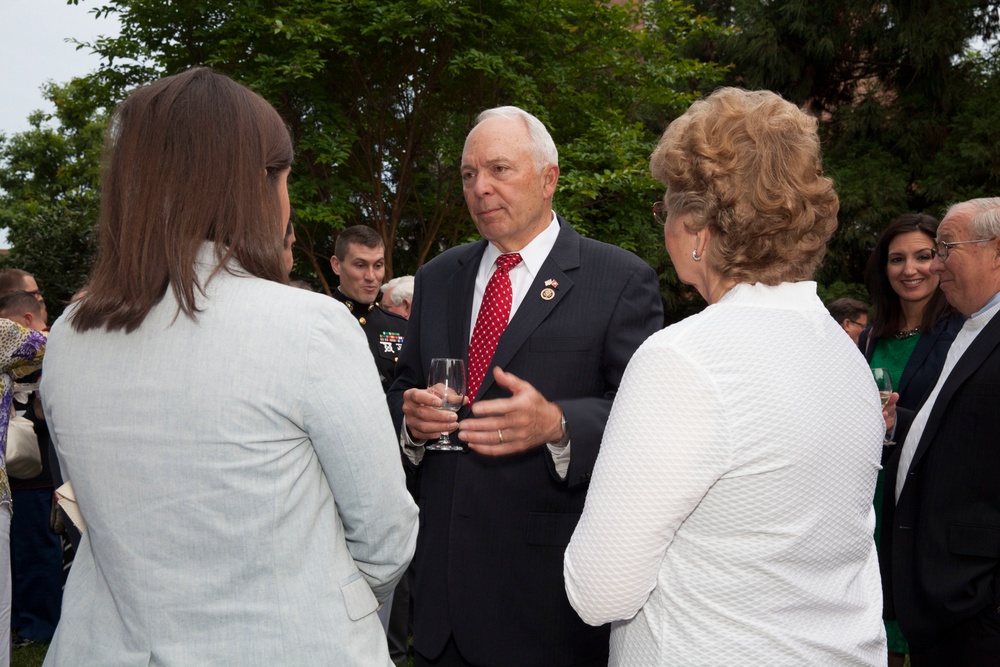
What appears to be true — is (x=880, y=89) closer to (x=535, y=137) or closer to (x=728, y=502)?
(x=535, y=137)

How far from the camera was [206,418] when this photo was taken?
1648 mm

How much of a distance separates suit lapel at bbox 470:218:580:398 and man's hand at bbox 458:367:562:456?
438 mm

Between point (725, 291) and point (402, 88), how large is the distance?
1169cm

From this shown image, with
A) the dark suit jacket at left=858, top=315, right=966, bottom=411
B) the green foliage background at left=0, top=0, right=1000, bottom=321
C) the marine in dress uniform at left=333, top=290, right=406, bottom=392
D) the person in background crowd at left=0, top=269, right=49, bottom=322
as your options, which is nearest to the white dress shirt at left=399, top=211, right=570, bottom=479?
the dark suit jacket at left=858, top=315, right=966, bottom=411

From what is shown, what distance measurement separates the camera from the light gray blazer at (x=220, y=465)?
5.43ft

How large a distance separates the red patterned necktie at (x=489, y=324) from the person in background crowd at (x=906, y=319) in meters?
2.40

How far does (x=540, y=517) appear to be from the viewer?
274cm

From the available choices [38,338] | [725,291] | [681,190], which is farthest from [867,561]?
[38,338]

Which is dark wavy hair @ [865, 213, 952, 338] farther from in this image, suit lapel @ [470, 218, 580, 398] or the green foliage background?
the green foliage background

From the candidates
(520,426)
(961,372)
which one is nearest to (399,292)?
(961,372)

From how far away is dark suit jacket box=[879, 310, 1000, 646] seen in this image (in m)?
3.03

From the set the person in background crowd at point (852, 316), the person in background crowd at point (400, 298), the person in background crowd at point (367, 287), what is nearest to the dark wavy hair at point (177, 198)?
the person in background crowd at point (367, 287)

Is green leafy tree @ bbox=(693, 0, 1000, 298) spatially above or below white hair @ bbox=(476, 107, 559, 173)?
above

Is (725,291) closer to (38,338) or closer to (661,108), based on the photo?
(38,338)
